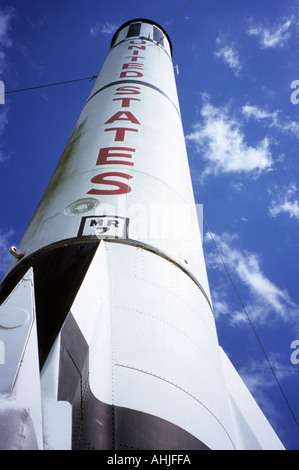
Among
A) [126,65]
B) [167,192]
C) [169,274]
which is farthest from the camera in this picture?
[126,65]

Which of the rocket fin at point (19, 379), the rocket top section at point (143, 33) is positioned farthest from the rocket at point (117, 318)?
the rocket top section at point (143, 33)

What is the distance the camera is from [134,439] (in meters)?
2.59

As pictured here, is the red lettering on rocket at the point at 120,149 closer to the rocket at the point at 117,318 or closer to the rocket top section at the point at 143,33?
the rocket at the point at 117,318

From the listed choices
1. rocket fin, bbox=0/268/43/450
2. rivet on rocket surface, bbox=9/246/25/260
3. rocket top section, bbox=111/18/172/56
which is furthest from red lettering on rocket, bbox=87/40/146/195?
rocket top section, bbox=111/18/172/56

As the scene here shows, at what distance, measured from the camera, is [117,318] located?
340cm

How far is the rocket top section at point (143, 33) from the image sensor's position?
10.9 meters

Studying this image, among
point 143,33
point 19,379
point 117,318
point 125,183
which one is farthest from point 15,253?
point 143,33

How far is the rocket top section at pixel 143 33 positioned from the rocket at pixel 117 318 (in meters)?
5.99

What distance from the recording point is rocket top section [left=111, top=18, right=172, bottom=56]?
1095 centimetres

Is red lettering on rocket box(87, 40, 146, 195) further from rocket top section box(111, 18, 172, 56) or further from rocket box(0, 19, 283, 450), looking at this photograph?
rocket top section box(111, 18, 172, 56)

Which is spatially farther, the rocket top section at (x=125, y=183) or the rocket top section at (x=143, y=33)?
the rocket top section at (x=143, y=33)
